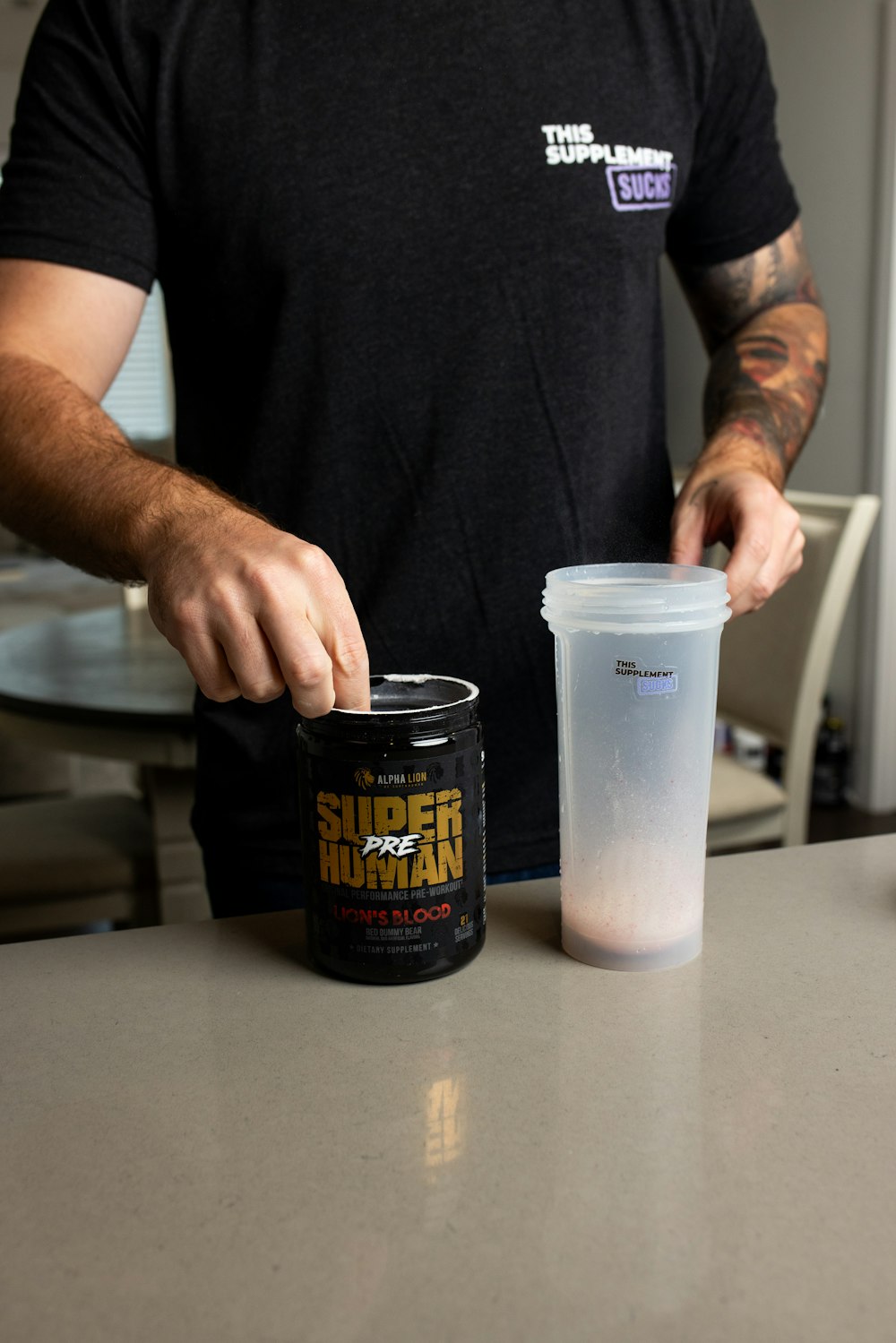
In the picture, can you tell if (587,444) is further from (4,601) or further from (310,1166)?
(4,601)

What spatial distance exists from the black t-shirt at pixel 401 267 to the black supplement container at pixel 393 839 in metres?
0.30

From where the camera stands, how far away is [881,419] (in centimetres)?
308

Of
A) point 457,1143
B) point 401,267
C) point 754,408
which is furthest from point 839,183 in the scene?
point 457,1143

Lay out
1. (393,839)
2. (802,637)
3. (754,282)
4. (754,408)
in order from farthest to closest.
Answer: (802,637) < (754,282) < (754,408) < (393,839)

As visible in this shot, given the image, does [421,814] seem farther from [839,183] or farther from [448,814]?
[839,183]

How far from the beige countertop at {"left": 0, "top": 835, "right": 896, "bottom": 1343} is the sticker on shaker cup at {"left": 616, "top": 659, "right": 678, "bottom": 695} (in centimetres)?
17

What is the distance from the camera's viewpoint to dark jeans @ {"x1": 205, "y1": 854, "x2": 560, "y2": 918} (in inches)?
38.6

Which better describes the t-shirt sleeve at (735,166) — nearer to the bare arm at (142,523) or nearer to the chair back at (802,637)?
the bare arm at (142,523)

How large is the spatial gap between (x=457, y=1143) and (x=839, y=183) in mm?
3206

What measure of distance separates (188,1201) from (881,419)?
9.77ft

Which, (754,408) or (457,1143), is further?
(754,408)

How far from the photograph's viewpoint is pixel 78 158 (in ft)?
3.00

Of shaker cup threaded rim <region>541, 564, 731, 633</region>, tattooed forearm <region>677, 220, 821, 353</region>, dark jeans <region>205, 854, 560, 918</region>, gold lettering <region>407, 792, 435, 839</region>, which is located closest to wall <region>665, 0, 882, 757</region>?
tattooed forearm <region>677, 220, 821, 353</region>

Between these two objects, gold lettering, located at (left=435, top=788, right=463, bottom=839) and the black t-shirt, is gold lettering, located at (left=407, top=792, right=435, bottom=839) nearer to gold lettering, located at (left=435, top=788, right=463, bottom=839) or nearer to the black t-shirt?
gold lettering, located at (left=435, top=788, right=463, bottom=839)
